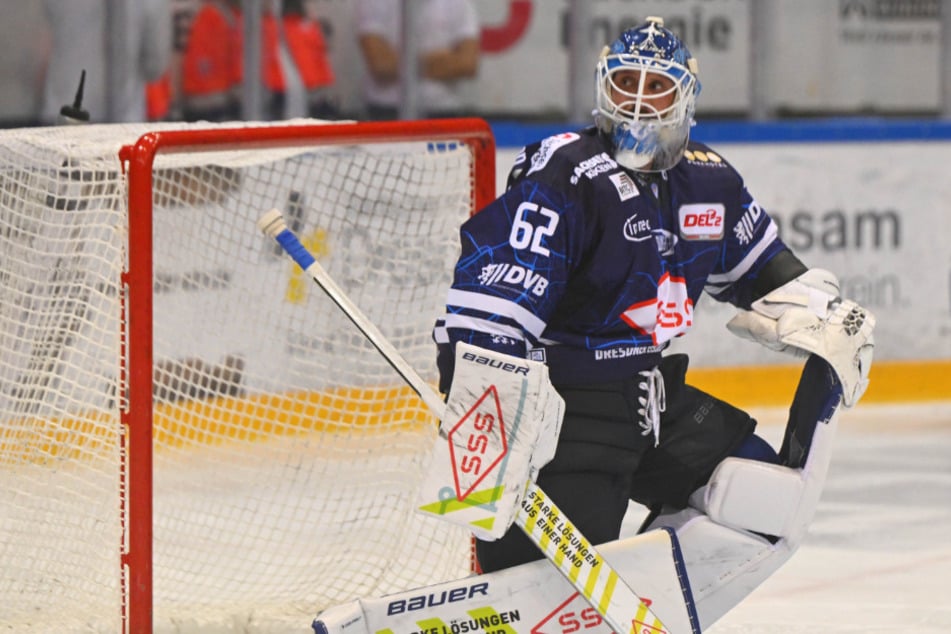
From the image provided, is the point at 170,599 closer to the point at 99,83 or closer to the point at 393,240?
the point at 393,240

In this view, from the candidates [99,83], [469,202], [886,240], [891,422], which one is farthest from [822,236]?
[469,202]

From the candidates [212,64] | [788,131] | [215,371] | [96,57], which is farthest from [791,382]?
[215,371]

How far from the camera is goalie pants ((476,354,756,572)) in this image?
299cm

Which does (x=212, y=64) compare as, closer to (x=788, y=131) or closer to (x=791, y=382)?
(x=788, y=131)

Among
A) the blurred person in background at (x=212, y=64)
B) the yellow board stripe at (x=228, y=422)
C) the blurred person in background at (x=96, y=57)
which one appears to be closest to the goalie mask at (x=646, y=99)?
the yellow board stripe at (x=228, y=422)

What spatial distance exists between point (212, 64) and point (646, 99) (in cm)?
353

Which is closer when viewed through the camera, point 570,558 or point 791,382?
point 570,558

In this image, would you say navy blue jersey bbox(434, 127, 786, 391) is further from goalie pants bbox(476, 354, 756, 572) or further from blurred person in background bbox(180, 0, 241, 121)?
blurred person in background bbox(180, 0, 241, 121)

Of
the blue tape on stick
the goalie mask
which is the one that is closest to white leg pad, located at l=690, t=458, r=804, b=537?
the goalie mask

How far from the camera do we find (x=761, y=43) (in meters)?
6.95

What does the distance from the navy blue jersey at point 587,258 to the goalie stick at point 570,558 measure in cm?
9

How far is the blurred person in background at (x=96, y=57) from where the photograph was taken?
19.8 ft

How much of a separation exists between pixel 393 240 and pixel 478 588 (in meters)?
1.51

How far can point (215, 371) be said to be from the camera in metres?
4.25
